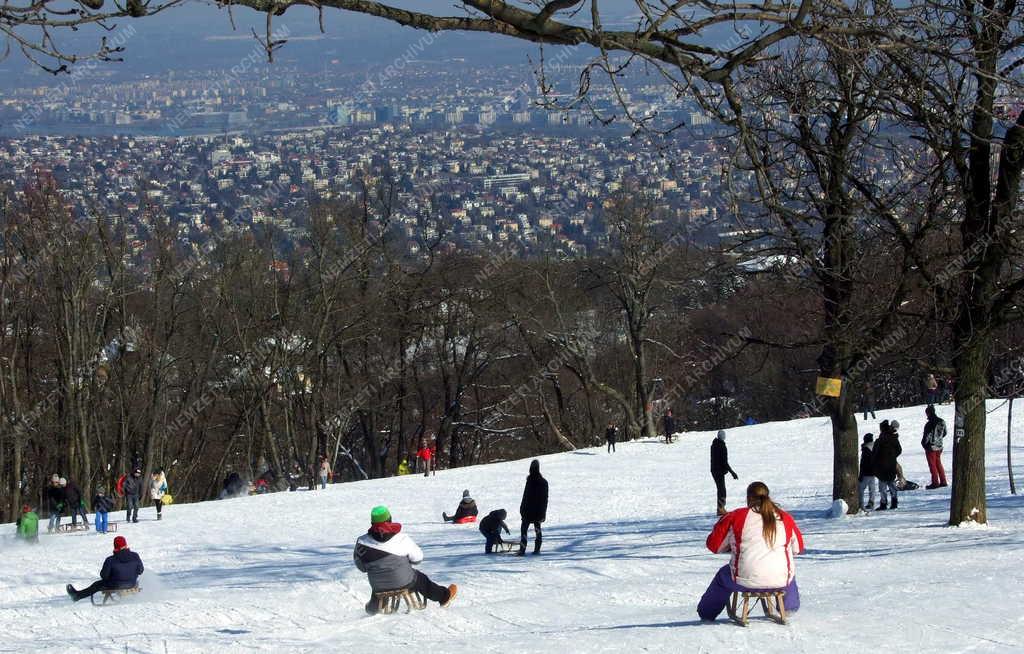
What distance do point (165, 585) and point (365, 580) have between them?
3546mm

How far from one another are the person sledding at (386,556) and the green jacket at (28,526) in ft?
46.0

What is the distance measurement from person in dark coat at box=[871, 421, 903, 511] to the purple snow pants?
9631 millimetres

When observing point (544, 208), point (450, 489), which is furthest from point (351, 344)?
point (544, 208)

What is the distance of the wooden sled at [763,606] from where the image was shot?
9.62 metres

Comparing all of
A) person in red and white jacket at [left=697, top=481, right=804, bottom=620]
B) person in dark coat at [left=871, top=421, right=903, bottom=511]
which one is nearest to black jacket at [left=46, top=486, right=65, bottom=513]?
person in dark coat at [left=871, top=421, right=903, bottom=511]

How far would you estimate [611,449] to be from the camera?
126 feet

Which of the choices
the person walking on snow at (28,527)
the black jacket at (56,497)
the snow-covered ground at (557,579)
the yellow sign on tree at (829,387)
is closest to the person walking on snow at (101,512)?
the snow-covered ground at (557,579)

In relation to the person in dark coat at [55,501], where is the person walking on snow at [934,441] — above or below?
above

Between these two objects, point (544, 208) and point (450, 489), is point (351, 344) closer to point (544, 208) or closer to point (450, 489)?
point (450, 489)

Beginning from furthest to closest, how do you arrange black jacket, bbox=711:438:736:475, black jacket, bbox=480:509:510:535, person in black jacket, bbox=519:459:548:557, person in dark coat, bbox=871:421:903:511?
black jacket, bbox=711:438:736:475, person in dark coat, bbox=871:421:903:511, black jacket, bbox=480:509:510:535, person in black jacket, bbox=519:459:548:557

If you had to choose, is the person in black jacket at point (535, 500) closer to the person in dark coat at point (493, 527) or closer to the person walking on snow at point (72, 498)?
the person in dark coat at point (493, 527)

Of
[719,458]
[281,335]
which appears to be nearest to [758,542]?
[719,458]

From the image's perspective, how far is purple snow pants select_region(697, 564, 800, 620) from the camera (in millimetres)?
9553

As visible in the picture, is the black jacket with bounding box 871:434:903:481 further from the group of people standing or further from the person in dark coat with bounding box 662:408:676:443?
the person in dark coat with bounding box 662:408:676:443
